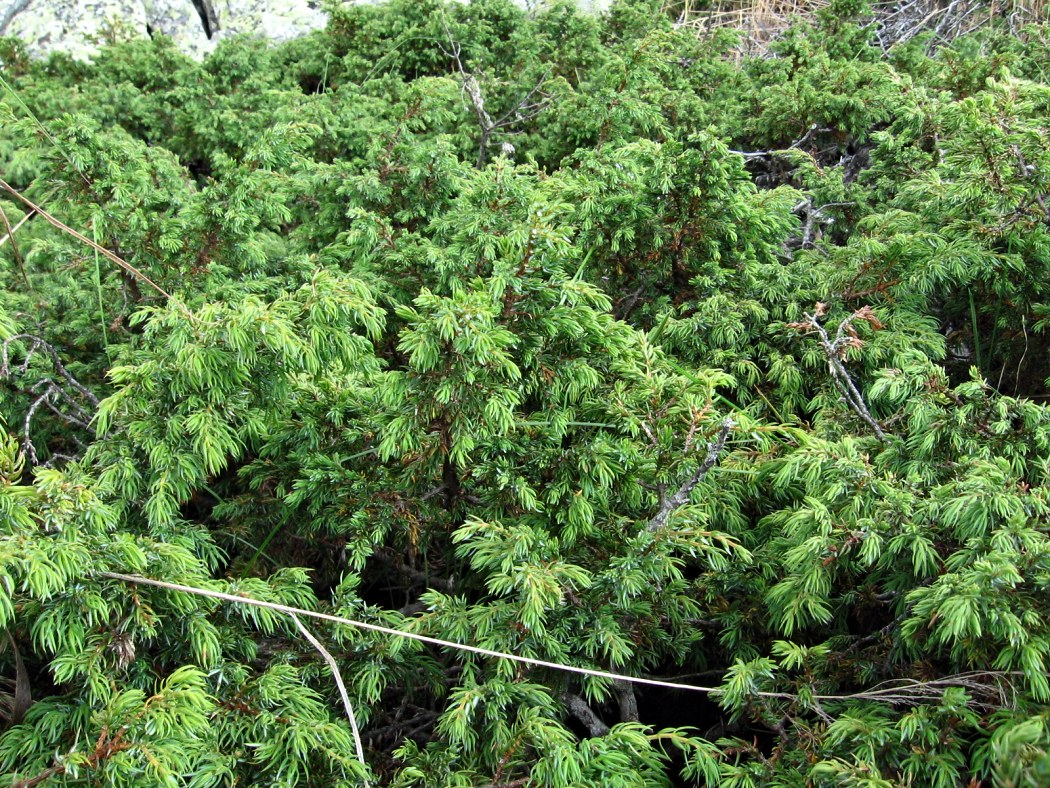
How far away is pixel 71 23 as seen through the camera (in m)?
5.64

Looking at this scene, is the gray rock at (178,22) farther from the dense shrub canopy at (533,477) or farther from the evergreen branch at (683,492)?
the evergreen branch at (683,492)

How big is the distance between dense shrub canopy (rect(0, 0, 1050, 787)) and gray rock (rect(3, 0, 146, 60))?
3495mm

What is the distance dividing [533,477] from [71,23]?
577 cm

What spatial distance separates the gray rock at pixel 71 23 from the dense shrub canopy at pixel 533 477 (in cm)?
349

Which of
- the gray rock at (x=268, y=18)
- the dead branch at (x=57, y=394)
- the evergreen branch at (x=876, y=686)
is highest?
the gray rock at (x=268, y=18)

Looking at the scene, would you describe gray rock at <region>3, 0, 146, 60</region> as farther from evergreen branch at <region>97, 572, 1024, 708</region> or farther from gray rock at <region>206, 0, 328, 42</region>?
evergreen branch at <region>97, 572, 1024, 708</region>

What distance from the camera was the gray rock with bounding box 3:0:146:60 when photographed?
5.52m

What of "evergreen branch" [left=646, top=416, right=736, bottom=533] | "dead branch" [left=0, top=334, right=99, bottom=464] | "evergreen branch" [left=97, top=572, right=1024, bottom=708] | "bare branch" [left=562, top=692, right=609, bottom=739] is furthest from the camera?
"dead branch" [left=0, top=334, right=99, bottom=464]

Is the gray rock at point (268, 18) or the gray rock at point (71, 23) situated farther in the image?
the gray rock at point (268, 18)

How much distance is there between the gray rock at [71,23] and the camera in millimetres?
5516

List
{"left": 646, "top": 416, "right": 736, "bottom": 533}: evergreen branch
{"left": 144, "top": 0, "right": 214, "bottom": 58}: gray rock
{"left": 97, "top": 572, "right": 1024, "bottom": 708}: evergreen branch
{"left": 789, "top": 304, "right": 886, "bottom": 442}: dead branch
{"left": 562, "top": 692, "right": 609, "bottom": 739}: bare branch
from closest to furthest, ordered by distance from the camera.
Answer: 1. {"left": 97, "top": 572, "right": 1024, "bottom": 708}: evergreen branch
2. {"left": 646, "top": 416, "right": 736, "bottom": 533}: evergreen branch
3. {"left": 562, "top": 692, "right": 609, "bottom": 739}: bare branch
4. {"left": 789, "top": 304, "right": 886, "bottom": 442}: dead branch
5. {"left": 144, "top": 0, "right": 214, "bottom": 58}: gray rock

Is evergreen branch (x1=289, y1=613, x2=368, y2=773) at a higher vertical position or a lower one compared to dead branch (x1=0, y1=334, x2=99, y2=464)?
lower

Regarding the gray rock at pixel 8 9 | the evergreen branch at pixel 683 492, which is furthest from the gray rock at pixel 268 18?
the evergreen branch at pixel 683 492

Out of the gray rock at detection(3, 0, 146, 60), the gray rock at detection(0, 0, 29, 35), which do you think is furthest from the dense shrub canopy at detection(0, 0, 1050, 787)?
the gray rock at detection(0, 0, 29, 35)
